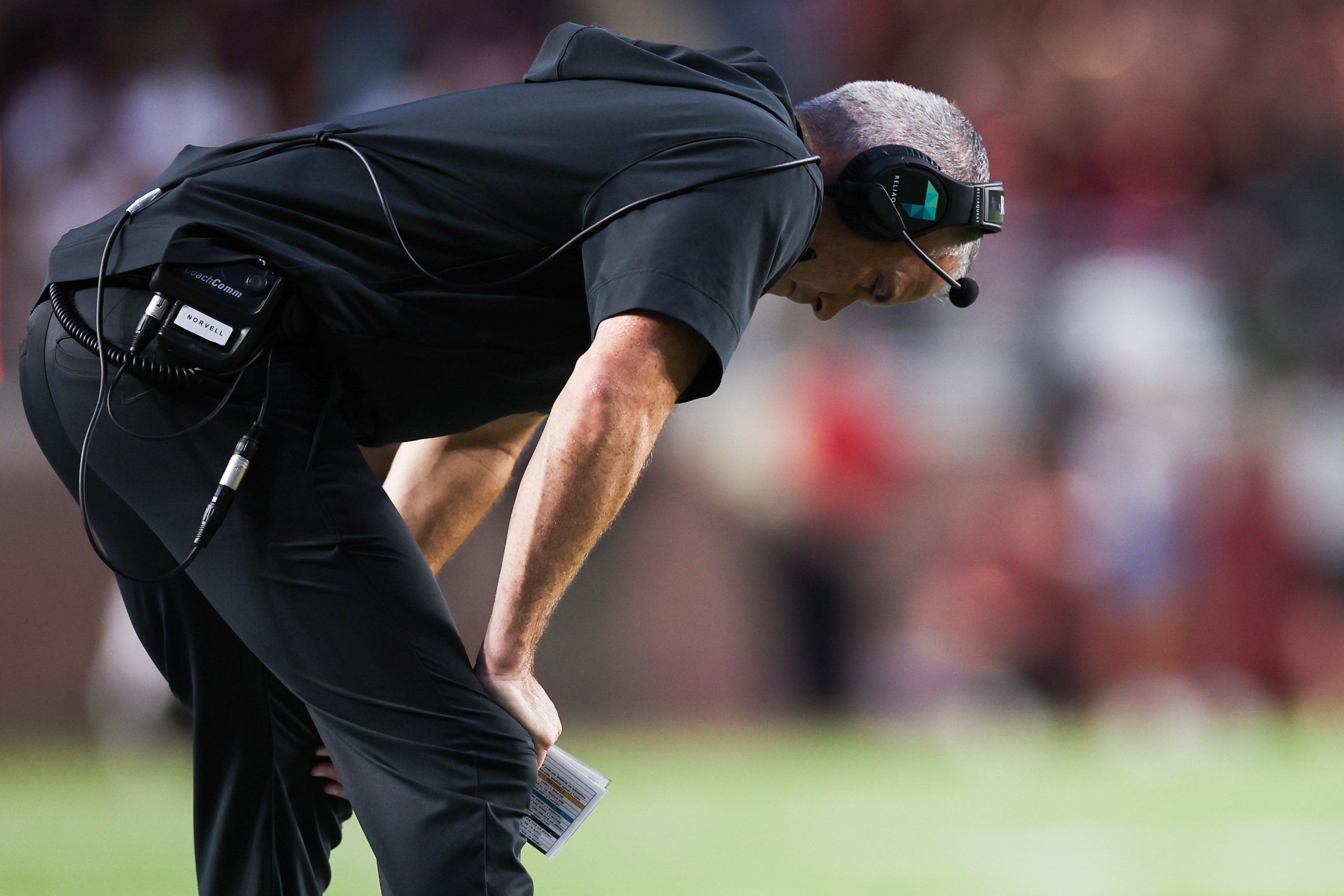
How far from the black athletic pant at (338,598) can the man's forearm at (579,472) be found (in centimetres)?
14

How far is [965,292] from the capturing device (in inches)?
111

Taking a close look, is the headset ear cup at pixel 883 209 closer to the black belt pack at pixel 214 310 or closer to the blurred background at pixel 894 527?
the black belt pack at pixel 214 310

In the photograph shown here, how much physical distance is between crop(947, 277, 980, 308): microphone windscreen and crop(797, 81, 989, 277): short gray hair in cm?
7

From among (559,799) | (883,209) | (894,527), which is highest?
(894,527)

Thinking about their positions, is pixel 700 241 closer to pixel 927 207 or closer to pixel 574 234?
pixel 574 234

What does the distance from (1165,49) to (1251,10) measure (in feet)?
3.68

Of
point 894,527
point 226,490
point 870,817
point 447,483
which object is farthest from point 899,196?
point 894,527

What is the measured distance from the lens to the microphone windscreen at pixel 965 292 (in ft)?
9.20

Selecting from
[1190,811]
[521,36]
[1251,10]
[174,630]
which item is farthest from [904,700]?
[1251,10]

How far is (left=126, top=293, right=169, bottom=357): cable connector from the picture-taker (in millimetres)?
2182

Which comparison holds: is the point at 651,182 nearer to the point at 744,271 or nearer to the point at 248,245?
the point at 744,271

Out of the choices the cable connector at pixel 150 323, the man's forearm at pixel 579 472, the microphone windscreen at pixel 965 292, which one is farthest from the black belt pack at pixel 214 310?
the microphone windscreen at pixel 965 292

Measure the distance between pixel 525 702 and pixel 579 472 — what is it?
359 millimetres

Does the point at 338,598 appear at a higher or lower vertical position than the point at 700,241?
lower
